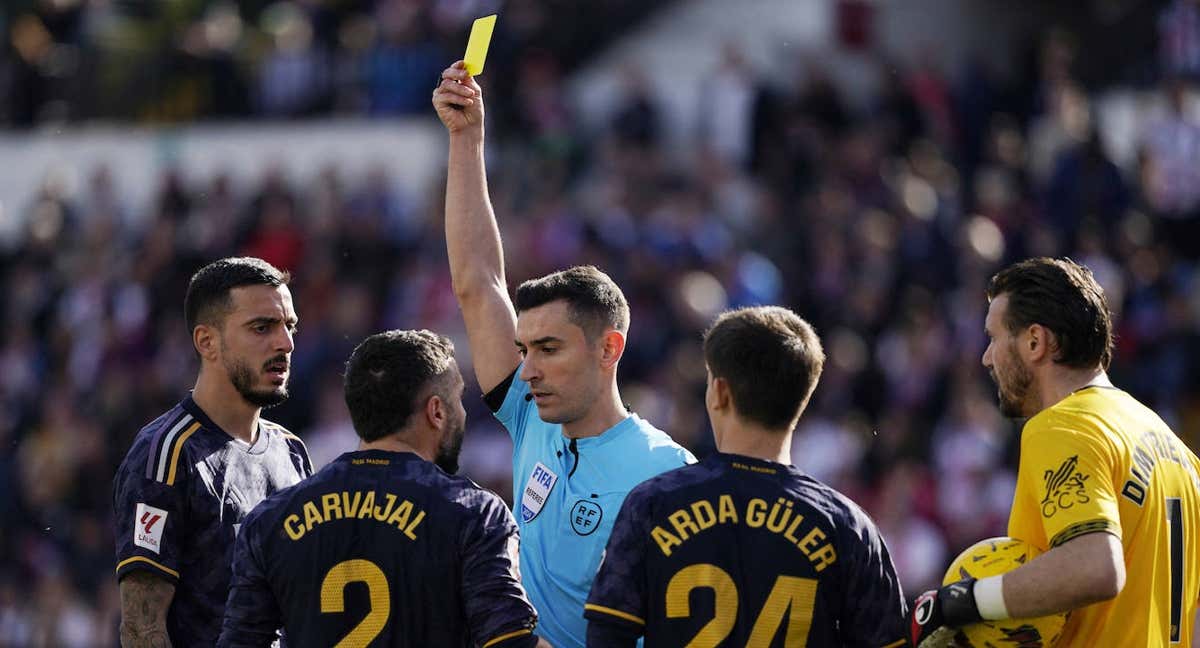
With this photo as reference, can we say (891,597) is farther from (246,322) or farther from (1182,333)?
(1182,333)

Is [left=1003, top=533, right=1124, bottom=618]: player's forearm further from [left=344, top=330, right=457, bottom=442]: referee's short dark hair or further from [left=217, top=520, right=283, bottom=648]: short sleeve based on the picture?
[left=217, top=520, right=283, bottom=648]: short sleeve

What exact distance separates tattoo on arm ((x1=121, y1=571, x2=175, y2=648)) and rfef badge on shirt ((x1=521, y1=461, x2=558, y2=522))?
1.19m

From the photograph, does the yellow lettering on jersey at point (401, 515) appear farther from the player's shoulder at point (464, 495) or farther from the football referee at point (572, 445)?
the football referee at point (572, 445)

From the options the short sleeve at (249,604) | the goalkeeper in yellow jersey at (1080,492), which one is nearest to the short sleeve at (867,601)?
the goalkeeper in yellow jersey at (1080,492)

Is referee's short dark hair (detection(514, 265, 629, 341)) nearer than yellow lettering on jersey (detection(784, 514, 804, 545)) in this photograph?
No

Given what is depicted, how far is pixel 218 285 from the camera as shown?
6.15 m

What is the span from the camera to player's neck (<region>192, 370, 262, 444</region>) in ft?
19.9

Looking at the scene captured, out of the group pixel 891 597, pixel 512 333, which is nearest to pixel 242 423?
pixel 512 333

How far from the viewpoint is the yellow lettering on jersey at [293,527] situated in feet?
16.8

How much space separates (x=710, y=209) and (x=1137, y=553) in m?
11.2

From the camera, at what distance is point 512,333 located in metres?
6.34

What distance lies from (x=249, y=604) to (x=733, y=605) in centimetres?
145

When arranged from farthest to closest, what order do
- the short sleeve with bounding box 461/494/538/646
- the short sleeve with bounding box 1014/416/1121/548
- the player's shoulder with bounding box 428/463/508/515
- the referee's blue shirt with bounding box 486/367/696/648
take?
the referee's blue shirt with bounding box 486/367/696/648 < the player's shoulder with bounding box 428/463/508/515 < the short sleeve with bounding box 461/494/538/646 < the short sleeve with bounding box 1014/416/1121/548

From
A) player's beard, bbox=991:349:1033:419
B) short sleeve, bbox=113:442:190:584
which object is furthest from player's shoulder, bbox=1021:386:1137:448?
short sleeve, bbox=113:442:190:584
